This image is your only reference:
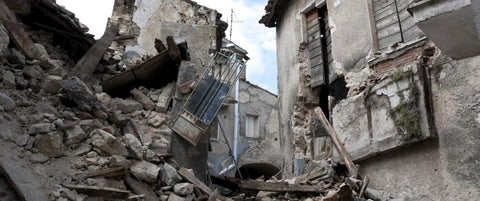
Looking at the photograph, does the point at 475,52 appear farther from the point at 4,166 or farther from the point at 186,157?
the point at 186,157

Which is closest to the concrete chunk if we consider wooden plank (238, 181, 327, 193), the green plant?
wooden plank (238, 181, 327, 193)

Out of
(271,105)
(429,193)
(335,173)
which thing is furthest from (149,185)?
(271,105)

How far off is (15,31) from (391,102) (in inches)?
198

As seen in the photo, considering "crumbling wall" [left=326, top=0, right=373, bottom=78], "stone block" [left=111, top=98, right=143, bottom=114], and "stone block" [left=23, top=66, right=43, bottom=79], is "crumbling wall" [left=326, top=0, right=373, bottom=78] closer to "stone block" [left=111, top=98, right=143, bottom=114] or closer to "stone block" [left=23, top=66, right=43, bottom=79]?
"stone block" [left=111, top=98, right=143, bottom=114]

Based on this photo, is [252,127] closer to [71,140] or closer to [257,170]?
[257,170]

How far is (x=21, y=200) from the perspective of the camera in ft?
10.5

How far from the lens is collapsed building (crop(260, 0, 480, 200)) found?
471 cm

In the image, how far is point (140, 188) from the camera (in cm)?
412

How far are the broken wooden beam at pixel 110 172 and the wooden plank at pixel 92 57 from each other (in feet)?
6.95

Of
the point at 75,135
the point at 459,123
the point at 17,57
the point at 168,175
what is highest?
the point at 17,57

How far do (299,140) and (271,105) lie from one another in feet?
27.8

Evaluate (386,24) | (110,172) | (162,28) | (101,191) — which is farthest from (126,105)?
(386,24)

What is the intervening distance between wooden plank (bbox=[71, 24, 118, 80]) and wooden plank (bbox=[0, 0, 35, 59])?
0.78m

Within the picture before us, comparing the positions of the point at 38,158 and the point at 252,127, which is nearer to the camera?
the point at 38,158
